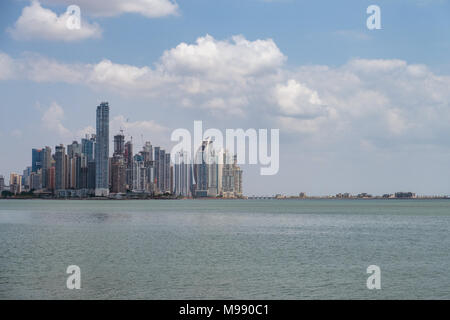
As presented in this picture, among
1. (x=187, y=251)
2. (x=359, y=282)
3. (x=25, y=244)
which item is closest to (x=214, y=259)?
(x=187, y=251)

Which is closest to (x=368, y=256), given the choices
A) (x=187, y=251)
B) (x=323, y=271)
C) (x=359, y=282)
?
(x=323, y=271)

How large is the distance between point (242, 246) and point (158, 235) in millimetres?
21319

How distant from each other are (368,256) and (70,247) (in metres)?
37.3

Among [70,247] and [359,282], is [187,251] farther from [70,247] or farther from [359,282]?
[359,282]

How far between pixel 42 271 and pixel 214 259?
17405 millimetres

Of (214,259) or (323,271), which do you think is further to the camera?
(214,259)

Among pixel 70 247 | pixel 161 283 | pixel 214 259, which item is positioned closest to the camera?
pixel 161 283
